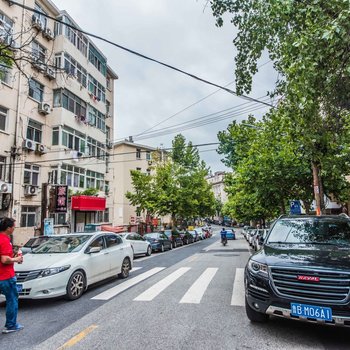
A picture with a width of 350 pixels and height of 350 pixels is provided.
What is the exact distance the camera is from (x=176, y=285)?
27.4 ft

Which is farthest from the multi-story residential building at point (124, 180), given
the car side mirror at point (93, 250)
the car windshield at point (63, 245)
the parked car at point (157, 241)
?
the car side mirror at point (93, 250)

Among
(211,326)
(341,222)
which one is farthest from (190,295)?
(341,222)

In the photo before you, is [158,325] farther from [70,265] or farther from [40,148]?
[40,148]

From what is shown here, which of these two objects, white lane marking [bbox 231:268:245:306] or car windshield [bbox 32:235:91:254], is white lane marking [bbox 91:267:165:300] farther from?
white lane marking [bbox 231:268:245:306]

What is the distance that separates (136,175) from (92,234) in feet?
77.6

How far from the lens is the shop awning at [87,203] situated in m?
21.5

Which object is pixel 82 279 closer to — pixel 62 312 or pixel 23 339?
pixel 62 312

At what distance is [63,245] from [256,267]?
5268 mm

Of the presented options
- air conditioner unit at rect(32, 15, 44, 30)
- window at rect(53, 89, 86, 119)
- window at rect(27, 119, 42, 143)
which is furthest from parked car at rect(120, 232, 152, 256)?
air conditioner unit at rect(32, 15, 44, 30)

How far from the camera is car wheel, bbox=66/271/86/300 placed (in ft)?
22.1

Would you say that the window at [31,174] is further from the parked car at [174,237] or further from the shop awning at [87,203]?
the parked car at [174,237]

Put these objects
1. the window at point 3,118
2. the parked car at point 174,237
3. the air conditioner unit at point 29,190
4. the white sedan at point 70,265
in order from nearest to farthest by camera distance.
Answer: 1. the white sedan at point 70,265
2. the window at point 3,118
3. the air conditioner unit at point 29,190
4. the parked car at point 174,237

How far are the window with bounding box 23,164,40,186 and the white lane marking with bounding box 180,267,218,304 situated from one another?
13565mm

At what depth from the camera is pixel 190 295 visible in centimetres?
708
